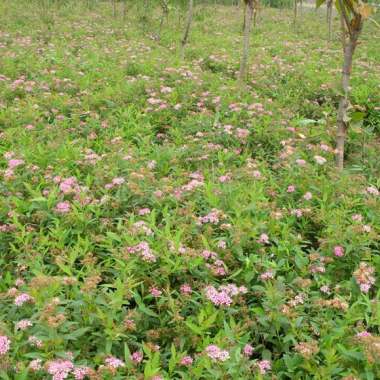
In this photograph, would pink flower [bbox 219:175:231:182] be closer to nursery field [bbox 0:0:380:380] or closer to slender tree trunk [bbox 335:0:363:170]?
nursery field [bbox 0:0:380:380]

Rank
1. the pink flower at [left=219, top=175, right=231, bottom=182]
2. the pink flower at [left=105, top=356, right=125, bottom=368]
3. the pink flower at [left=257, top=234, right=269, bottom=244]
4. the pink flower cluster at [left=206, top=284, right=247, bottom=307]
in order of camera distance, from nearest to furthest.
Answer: the pink flower at [left=105, top=356, right=125, bottom=368], the pink flower cluster at [left=206, top=284, right=247, bottom=307], the pink flower at [left=257, top=234, right=269, bottom=244], the pink flower at [left=219, top=175, right=231, bottom=182]

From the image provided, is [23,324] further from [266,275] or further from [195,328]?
[266,275]

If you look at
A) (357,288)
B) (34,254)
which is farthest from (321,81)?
(34,254)

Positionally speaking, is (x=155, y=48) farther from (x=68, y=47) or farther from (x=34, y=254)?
(x=34, y=254)

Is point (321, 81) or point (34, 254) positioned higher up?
point (321, 81)

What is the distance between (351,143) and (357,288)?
11.2 feet

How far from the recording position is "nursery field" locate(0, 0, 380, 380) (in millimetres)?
2180

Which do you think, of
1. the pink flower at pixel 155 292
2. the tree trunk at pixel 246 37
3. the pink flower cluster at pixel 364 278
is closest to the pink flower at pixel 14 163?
the pink flower at pixel 155 292

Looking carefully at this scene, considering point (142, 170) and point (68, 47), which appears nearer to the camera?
point (142, 170)

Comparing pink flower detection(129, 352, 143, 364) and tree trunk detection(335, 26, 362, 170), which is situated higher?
tree trunk detection(335, 26, 362, 170)

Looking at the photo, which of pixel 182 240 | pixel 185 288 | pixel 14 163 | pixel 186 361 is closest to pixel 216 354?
pixel 186 361

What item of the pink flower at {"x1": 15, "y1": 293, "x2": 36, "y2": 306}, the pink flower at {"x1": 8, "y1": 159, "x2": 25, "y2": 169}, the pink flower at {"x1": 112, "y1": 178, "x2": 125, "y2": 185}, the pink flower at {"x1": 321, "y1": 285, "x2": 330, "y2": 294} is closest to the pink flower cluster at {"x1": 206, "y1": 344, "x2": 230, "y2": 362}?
the pink flower at {"x1": 321, "y1": 285, "x2": 330, "y2": 294}

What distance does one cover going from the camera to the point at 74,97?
23.2ft

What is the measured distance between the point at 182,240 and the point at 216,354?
108 cm
